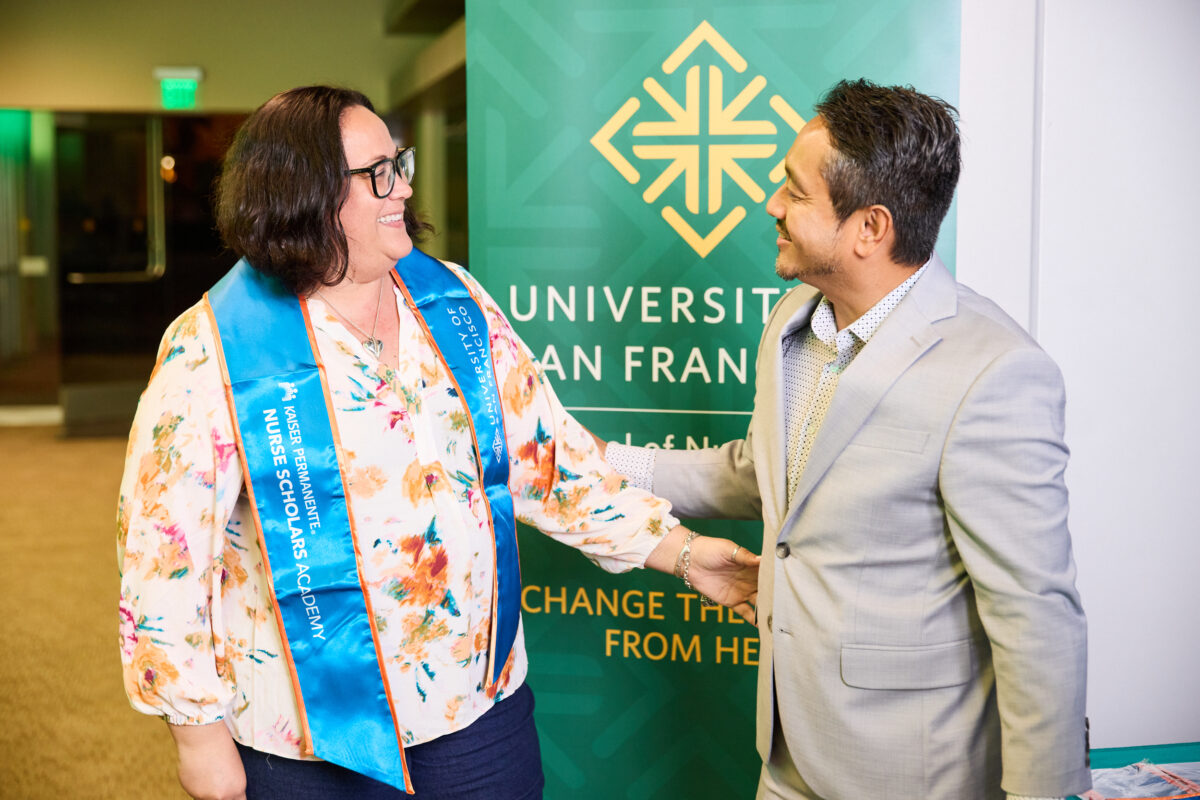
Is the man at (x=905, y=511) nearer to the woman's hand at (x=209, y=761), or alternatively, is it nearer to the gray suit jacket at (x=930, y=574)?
the gray suit jacket at (x=930, y=574)

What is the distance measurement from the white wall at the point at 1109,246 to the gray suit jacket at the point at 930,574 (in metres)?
0.94

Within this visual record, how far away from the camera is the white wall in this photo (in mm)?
2408

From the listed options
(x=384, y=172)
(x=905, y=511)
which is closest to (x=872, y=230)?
(x=905, y=511)

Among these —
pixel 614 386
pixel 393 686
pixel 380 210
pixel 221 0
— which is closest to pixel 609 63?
pixel 614 386

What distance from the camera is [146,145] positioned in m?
10.3

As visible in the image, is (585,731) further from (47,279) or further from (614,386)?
(47,279)

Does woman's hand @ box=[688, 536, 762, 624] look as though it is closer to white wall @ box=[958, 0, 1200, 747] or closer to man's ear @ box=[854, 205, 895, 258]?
man's ear @ box=[854, 205, 895, 258]

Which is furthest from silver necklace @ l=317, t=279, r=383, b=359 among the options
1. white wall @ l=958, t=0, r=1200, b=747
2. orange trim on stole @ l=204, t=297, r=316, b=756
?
white wall @ l=958, t=0, r=1200, b=747

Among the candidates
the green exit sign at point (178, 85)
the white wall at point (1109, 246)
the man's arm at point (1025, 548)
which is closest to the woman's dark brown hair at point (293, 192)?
the man's arm at point (1025, 548)

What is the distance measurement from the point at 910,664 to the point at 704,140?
4.59 feet

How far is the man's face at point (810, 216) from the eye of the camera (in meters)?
1.63

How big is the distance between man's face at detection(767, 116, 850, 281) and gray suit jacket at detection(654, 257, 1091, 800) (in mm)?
135

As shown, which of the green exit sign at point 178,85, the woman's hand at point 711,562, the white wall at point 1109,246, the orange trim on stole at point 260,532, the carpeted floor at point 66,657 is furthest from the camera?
the green exit sign at point 178,85

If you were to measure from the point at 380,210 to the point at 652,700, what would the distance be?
1.56 metres
